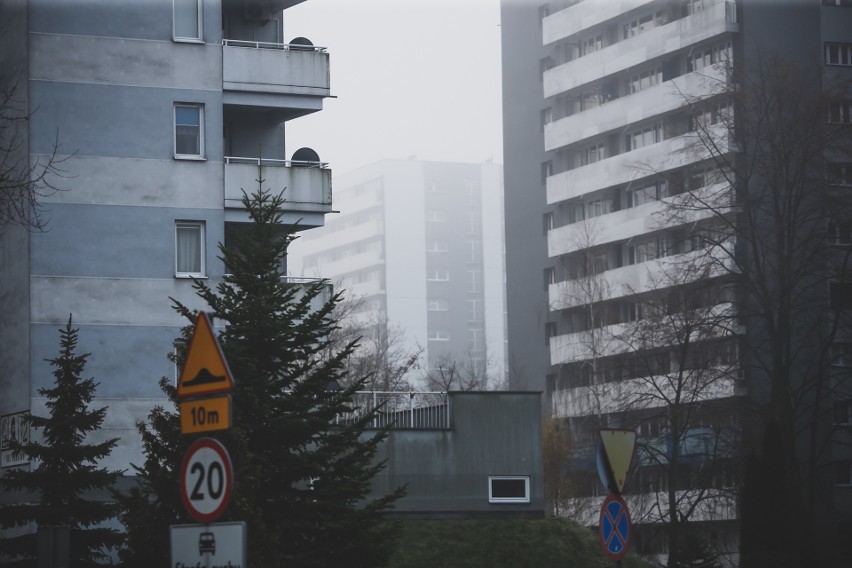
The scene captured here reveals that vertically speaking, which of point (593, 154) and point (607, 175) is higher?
point (593, 154)

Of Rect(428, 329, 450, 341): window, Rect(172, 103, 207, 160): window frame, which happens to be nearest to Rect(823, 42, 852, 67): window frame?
Rect(172, 103, 207, 160): window frame

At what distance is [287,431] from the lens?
2034cm

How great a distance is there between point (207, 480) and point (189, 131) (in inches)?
1038

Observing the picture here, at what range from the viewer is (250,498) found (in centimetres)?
1720

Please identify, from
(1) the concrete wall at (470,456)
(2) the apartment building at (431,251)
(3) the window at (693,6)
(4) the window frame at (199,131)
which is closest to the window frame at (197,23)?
(4) the window frame at (199,131)

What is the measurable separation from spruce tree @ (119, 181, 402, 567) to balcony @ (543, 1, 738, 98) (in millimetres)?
54911

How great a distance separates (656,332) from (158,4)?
65.3 feet

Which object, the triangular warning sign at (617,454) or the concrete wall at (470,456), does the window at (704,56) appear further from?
the triangular warning sign at (617,454)

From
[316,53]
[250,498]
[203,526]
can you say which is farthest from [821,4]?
[203,526]

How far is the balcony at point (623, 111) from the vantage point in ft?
243

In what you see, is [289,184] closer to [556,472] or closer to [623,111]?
[556,472]

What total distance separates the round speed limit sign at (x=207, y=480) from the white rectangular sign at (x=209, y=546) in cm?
12

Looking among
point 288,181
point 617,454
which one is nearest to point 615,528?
point 617,454

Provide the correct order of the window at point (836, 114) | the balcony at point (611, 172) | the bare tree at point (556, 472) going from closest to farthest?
the window at point (836, 114) < the bare tree at point (556, 472) < the balcony at point (611, 172)
